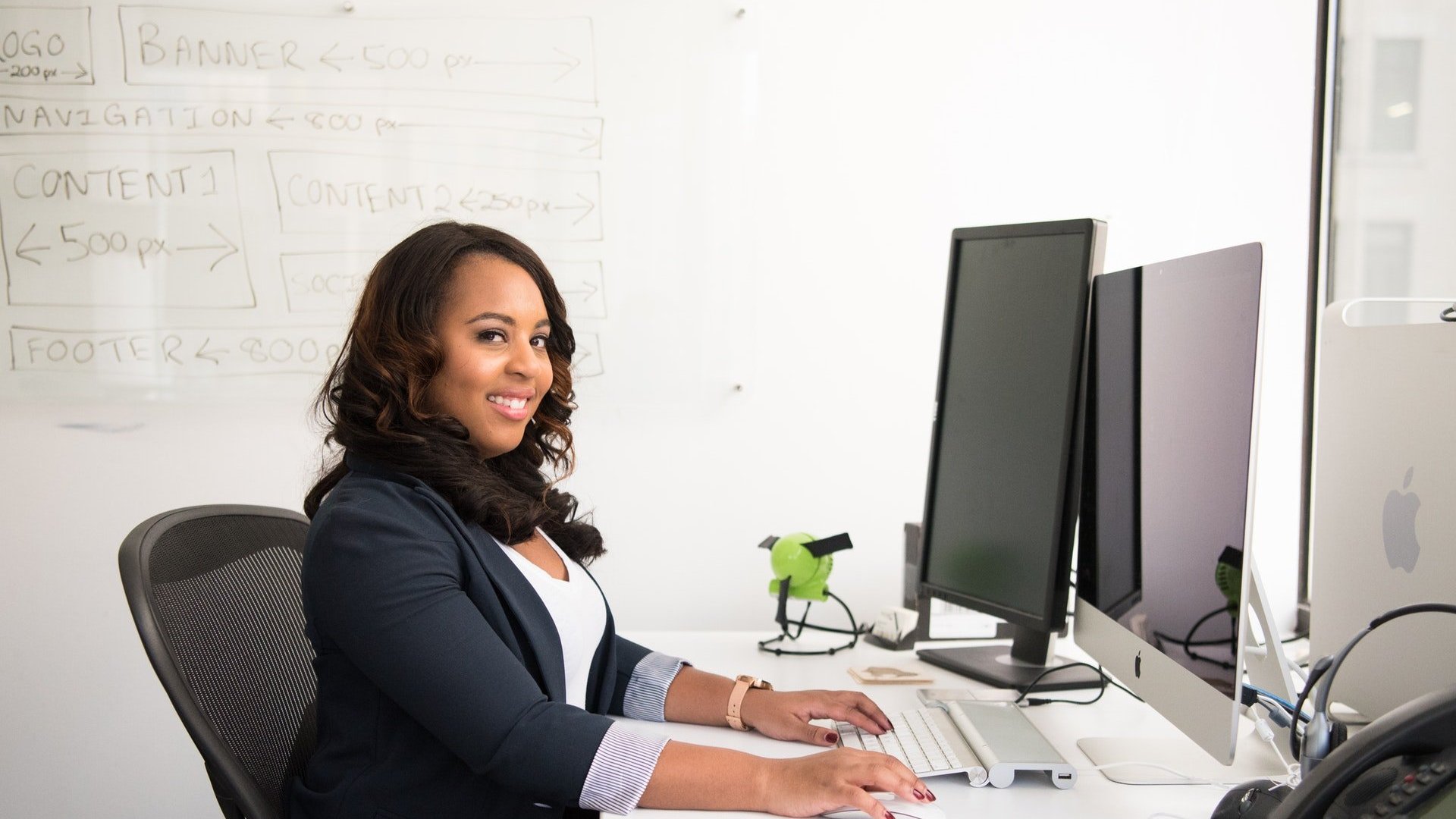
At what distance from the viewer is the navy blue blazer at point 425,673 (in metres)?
1.06

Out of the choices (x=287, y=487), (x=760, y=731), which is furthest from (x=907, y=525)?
(x=287, y=487)

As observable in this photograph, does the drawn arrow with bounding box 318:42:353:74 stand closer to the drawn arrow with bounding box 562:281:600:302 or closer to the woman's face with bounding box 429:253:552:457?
the drawn arrow with bounding box 562:281:600:302

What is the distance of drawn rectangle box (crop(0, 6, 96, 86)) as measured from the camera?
2.32 m

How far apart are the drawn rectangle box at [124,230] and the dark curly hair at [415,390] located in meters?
1.25

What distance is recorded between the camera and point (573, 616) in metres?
1.31

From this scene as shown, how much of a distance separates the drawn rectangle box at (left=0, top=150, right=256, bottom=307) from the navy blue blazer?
1.40 m

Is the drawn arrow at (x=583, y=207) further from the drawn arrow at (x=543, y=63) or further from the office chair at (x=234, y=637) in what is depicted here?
the office chair at (x=234, y=637)

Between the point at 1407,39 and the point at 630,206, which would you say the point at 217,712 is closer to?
the point at 630,206

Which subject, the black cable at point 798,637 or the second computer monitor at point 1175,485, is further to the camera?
the black cable at point 798,637

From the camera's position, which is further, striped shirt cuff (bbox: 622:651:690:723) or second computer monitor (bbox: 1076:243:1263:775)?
striped shirt cuff (bbox: 622:651:690:723)

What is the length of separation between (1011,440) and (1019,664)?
0.34 meters

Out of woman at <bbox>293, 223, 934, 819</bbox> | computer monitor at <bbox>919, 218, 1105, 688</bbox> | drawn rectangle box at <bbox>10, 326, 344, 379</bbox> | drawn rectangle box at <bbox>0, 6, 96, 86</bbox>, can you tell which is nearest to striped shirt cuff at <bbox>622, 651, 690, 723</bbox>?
woman at <bbox>293, 223, 934, 819</bbox>

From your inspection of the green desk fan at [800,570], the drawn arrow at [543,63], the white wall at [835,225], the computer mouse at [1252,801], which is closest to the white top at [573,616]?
the green desk fan at [800,570]

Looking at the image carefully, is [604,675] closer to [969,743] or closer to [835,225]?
[969,743]
